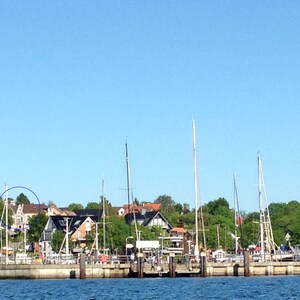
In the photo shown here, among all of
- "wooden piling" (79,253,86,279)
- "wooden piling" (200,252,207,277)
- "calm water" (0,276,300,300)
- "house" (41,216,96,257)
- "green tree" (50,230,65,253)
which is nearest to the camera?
"calm water" (0,276,300,300)

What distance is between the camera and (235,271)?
10744 cm

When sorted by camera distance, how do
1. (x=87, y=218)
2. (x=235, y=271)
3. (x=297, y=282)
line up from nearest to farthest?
(x=297, y=282)
(x=235, y=271)
(x=87, y=218)

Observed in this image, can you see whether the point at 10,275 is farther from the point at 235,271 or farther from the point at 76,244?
the point at 76,244

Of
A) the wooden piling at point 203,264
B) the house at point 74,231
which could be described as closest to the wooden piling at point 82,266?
the wooden piling at point 203,264

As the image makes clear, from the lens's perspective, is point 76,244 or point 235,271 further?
point 76,244

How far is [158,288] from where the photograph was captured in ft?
298

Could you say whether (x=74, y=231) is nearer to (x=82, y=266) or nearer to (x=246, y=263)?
(x=82, y=266)

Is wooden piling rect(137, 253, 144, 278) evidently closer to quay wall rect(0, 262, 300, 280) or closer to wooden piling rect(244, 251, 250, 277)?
quay wall rect(0, 262, 300, 280)

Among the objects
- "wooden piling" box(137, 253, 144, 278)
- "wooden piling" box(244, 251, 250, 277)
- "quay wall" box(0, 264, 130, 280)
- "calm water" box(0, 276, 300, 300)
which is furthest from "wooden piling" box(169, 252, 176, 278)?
"wooden piling" box(244, 251, 250, 277)

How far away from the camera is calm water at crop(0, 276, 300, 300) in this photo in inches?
3196

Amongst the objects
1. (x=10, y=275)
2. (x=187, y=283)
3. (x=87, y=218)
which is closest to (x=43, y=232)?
(x=87, y=218)

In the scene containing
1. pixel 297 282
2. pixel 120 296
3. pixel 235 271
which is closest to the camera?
pixel 120 296

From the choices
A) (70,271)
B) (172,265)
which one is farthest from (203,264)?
(70,271)

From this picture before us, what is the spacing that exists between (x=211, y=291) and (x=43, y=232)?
116274mm
